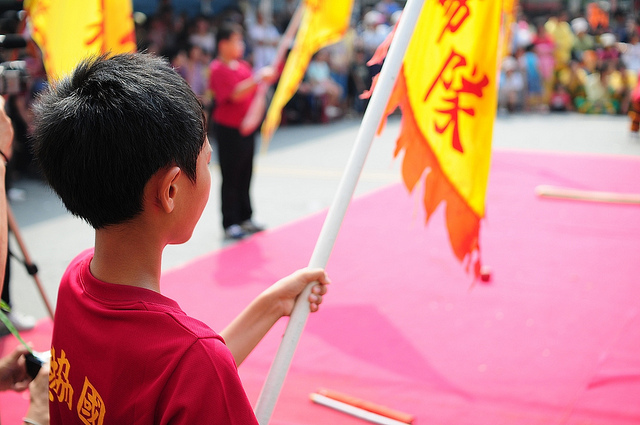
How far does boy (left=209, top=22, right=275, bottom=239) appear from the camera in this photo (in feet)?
15.0

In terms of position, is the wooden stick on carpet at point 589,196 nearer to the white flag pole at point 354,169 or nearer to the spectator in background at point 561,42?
the white flag pole at point 354,169

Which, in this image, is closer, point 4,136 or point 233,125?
point 4,136

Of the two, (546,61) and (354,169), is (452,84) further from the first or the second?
(546,61)

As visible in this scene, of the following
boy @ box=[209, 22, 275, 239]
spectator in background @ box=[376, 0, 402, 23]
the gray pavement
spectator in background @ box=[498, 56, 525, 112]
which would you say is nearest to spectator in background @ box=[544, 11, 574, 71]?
spectator in background @ box=[498, 56, 525, 112]

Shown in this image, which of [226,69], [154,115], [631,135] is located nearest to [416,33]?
[154,115]

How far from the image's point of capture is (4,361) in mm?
1263

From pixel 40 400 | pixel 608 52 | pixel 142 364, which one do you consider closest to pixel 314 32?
pixel 40 400

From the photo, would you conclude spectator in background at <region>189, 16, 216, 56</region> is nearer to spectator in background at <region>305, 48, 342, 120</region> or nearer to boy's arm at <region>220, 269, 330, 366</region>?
spectator in background at <region>305, 48, 342, 120</region>

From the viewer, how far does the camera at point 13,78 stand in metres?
1.91

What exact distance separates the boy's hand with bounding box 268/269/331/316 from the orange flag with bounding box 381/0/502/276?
2.18 ft

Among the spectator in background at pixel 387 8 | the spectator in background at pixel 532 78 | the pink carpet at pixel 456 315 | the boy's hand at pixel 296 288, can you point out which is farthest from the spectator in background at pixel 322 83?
the boy's hand at pixel 296 288

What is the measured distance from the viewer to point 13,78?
1.99 m

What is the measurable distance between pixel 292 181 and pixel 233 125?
2.13 m

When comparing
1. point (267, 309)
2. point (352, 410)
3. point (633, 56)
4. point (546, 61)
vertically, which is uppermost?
point (267, 309)
